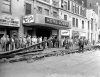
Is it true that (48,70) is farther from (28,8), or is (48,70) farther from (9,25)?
(28,8)

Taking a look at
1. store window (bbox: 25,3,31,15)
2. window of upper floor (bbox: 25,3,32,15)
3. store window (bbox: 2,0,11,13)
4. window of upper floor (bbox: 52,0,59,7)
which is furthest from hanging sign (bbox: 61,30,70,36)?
store window (bbox: 2,0,11,13)

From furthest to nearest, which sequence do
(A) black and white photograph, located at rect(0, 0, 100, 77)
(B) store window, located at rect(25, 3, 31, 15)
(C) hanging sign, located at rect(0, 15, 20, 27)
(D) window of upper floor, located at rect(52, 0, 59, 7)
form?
(D) window of upper floor, located at rect(52, 0, 59, 7)
(B) store window, located at rect(25, 3, 31, 15)
(C) hanging sign, located at rect(0, 15, 20, 27)
(A) black and white photograph, located at rect(0, 0, 100, 77)

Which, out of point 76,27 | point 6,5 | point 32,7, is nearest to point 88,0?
point 76,27

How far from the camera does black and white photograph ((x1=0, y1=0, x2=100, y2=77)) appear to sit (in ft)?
27.2

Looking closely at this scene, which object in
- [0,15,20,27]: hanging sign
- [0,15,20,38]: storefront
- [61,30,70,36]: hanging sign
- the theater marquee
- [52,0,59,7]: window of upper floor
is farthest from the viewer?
[61,30,70,36]: hanging sign

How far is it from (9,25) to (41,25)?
5.23 meters

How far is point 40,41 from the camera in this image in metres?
17.3

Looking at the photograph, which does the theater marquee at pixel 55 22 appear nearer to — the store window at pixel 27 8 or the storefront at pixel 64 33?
the store window at pixel 27 8

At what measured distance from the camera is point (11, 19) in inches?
616

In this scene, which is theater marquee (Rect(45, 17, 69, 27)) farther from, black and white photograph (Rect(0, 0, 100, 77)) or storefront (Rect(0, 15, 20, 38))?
storefront (Rect(0, 15, 20, 38))

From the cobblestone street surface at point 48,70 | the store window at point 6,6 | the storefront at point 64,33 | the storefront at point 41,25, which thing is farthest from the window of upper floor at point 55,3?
the cobblestone street surface at point 48,70

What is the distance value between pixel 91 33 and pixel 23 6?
93.4 feet

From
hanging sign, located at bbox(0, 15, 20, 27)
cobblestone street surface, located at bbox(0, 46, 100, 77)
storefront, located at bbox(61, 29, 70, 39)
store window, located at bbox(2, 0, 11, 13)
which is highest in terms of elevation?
store window, located at bbox(2, 0, 11, 13)

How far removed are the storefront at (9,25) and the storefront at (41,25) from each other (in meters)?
1.26
